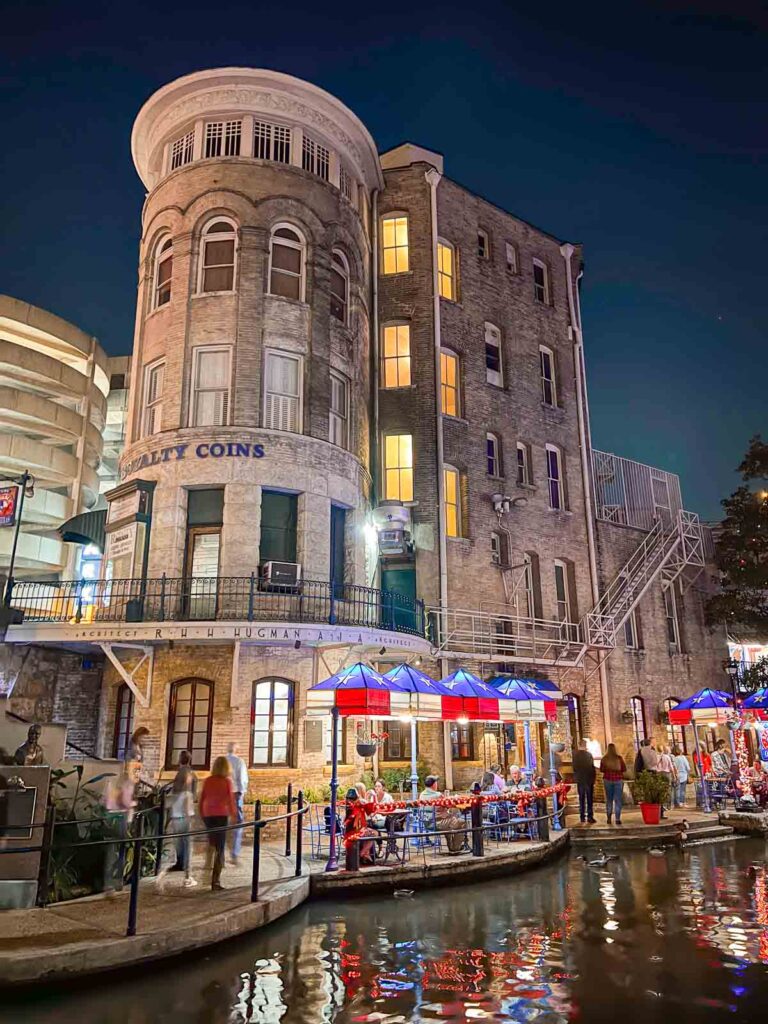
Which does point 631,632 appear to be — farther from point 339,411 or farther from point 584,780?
point 339,411

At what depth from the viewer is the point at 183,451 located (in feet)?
64.3

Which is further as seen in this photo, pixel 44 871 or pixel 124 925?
pixel 44 871

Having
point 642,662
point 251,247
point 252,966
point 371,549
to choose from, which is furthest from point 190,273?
point 642,662

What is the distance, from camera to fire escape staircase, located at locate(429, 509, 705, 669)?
2339 centimetres

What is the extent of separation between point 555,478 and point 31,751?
2247 cm

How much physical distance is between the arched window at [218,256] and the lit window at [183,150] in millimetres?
2375

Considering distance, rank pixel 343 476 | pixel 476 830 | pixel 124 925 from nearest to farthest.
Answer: pixel 124 925 < pixel 476 830 < pixel 343 476

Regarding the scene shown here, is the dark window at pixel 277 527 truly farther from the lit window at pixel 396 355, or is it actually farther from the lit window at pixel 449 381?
the lit window at pixel 449 381

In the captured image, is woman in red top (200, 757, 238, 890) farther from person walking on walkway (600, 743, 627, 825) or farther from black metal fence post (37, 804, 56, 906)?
person walking on walkway (600, 743, 627, 825)

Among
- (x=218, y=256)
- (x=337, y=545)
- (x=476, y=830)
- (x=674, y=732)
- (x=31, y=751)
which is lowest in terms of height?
(x=476, y=830)

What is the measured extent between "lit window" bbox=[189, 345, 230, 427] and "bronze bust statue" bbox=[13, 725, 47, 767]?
33.9 ft

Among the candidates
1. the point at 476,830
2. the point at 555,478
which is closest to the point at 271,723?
the point at 476,830

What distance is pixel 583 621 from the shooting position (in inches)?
1085

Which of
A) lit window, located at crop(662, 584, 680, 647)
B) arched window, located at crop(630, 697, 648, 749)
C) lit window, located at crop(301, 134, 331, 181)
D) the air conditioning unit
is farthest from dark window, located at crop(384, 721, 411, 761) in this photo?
lit window, located at crop(301, 134, 331, 181)
